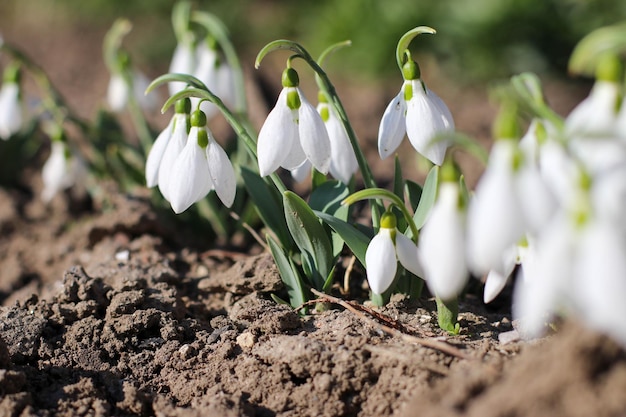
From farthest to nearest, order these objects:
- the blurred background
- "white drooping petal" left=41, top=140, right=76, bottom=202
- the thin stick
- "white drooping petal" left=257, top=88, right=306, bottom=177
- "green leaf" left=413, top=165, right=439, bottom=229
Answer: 1. the blurred background
2. "white drooping petal" left=41, top=140, right=76, bottom=202
3. "green leaf" left=413, top=165, right=439, bottom=229
4. "white drooping petal" left=257, top=88, right=306, bottom=177
5. the thin stick

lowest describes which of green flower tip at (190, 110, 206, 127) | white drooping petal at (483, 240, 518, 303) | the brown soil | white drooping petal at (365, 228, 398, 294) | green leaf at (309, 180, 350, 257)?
the brown soil

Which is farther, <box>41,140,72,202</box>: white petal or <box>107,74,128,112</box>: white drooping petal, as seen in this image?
<box>107,74,128,112</box>: white drooping petal

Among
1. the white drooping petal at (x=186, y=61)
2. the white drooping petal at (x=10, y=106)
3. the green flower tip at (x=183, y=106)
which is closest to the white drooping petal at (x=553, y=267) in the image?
the green flower tip at (x=183, y=106)

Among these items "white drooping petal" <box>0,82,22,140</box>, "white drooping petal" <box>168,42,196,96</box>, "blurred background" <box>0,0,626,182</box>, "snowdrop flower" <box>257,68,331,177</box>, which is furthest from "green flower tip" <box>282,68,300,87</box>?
"blurred background" <box>0,0,626,182</box>

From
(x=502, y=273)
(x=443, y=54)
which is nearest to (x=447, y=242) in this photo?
(x=502, y=273)

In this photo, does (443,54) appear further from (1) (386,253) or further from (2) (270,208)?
(1) (386,253)

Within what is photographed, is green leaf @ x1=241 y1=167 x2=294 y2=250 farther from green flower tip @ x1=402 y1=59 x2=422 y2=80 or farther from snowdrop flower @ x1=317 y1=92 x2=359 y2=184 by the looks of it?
green flower tip @ x1=402 y1=59 x2=422 y2=80
